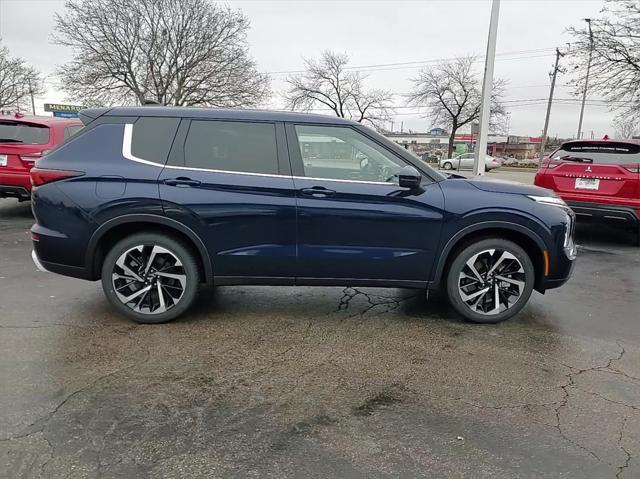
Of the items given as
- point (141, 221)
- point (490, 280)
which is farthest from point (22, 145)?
point (490, 280)

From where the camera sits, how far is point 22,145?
8445 mm

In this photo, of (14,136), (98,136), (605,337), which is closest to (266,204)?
(98,136)

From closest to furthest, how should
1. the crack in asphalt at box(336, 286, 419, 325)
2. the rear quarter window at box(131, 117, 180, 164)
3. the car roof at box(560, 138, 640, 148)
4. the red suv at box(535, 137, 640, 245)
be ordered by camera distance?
the rear quarter window at box(131, 117, 180, 164)
the crack in asphalt at box(336, 286, 419, 325)
the red suv at box(535, 137, 640, 245)
the car roof at box(560, 138, 640, 148)

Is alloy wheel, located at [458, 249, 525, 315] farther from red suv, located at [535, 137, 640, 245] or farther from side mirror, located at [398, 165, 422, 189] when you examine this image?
red suv, located at [535, 137, 640, 245]

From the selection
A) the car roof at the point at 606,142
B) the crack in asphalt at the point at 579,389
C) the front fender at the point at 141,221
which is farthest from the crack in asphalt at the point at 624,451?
the car roof at the point at 606,142

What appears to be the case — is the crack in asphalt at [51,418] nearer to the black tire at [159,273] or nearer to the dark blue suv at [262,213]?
the black tire at [159,273]

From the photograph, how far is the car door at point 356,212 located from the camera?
4.09 m

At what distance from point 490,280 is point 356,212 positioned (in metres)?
1.33

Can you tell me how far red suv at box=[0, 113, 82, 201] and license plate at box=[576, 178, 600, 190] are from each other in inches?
330

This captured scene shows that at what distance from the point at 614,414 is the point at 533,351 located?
920mm

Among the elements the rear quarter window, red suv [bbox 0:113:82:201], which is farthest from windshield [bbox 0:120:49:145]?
the rear quarter window

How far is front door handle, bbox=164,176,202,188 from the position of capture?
406 cm

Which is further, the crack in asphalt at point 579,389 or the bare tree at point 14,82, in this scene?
the bare tree at point 14,82

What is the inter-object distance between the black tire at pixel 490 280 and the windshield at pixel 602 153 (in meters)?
4.26
